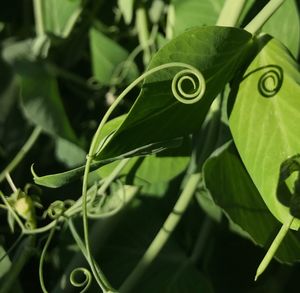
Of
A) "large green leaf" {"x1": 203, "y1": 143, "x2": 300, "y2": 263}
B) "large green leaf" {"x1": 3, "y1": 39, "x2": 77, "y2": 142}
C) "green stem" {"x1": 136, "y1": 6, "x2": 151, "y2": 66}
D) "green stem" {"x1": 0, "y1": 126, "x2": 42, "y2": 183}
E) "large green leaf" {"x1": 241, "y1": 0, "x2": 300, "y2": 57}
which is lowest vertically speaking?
"green stem" {"x1": 0, "y1": 126, "x2": 42, "y2": 183}

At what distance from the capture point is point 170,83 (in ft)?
1.61

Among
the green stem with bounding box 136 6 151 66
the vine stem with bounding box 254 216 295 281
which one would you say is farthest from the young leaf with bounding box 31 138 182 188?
the green stem with bounding box 136 6 151 66

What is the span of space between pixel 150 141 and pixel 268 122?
88 millimetres

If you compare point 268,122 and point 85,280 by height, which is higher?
point 268,122

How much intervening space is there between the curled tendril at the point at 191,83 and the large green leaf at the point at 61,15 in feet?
1.07

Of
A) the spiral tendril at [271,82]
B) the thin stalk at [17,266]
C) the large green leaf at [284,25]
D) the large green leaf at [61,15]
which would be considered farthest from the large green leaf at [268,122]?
the large green leaf at [61,15]

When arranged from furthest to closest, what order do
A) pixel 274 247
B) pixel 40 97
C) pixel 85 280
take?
pixel 40 97, pixel 85 280, pixel 274 247

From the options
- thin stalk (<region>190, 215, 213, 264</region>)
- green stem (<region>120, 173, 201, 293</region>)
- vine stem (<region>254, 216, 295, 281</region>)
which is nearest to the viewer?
vine stem (<region>254, 216, 295, 281</region>)

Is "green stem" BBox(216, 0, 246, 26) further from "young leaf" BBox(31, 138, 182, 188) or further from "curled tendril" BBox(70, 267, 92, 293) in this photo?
"curled tendril" BBox(70, 267, 92, 293)

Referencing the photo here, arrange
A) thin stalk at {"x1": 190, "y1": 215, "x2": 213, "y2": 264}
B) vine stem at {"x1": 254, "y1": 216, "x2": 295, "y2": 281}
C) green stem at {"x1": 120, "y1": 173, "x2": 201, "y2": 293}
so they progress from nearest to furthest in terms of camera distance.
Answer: vine stem at {"x1": 254, "y1": 216, "x2": 295, "y2": 281} < green stem at {"x1": 120, "y1": 173, "x2": 201, "y2": 293} < thin stalk at {"x1": 190, "y1": 215, "x2": 213, "y2": 264}

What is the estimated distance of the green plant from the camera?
51 centimetres

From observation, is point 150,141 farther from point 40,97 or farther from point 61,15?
point 61,15

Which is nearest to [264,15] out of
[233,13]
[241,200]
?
[233,13]

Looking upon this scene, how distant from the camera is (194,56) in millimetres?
495
